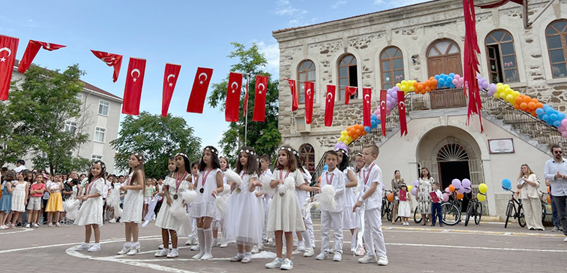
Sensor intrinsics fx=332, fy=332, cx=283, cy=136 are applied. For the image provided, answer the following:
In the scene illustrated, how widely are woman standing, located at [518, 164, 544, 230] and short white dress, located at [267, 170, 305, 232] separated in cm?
869

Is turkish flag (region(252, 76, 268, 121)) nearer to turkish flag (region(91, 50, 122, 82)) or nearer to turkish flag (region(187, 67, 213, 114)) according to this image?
turkish flag (region(187, 67, 213, 114))

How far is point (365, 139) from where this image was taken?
15773mm

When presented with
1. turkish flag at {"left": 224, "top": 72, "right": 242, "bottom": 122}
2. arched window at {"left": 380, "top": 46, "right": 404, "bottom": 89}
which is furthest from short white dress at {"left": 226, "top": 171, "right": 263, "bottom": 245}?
arched window at {"left": 380, "top": 46, "right": 404, "bottom": 89}

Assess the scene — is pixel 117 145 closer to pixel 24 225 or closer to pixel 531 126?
pixel 24 225

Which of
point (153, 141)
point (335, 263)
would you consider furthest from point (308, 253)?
point (153, 141)

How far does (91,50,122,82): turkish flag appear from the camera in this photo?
9.42 meters

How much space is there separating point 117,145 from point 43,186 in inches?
742

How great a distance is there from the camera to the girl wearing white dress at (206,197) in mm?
5098

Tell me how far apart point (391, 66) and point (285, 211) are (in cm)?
1433

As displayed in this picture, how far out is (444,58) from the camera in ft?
52.6

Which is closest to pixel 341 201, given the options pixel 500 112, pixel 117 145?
pixel 500 112

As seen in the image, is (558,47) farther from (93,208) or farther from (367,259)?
(93,208)

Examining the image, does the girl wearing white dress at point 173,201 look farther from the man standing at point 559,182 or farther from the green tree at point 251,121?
the green tree at point 251,121

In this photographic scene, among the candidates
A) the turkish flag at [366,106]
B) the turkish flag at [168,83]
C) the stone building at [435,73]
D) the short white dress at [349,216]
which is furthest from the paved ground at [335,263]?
the turkish flag at [366,106]
